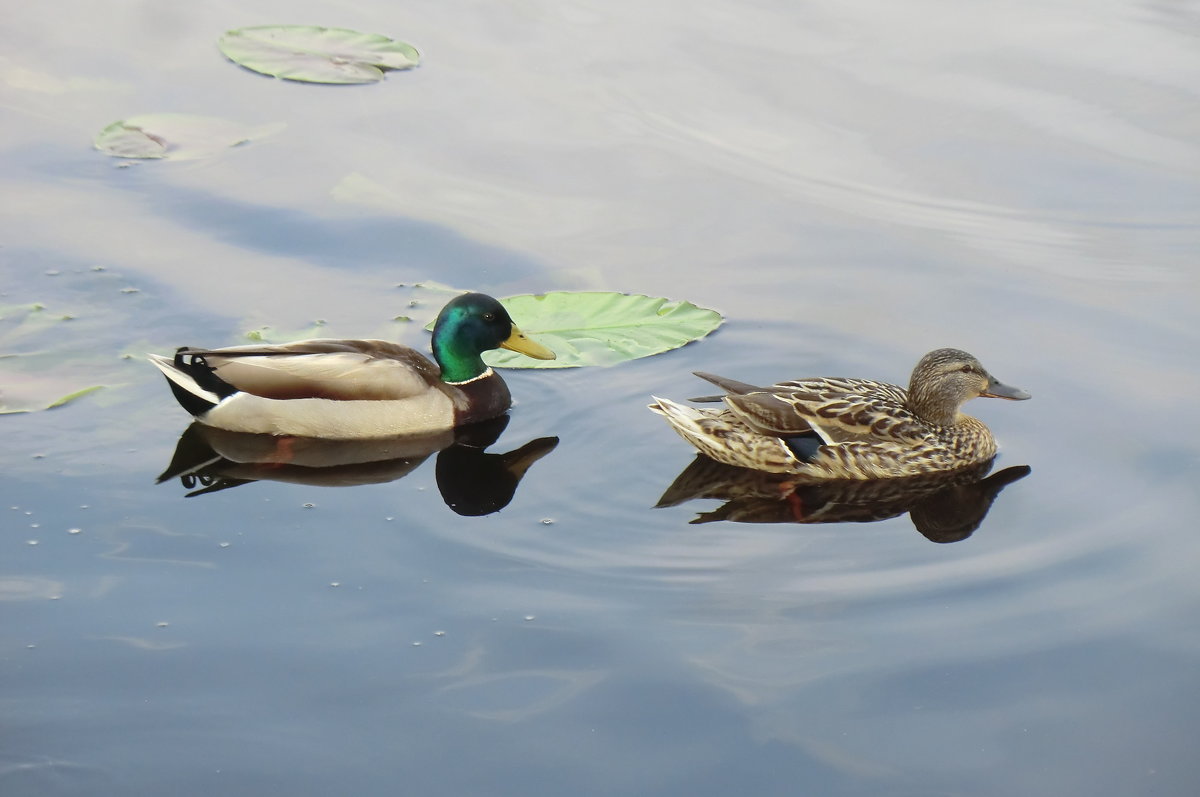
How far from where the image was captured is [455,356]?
8.08 m

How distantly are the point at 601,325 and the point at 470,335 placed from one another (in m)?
0.80

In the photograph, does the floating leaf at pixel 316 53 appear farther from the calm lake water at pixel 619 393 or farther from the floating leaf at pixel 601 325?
the floating leaf at pixel 601 325

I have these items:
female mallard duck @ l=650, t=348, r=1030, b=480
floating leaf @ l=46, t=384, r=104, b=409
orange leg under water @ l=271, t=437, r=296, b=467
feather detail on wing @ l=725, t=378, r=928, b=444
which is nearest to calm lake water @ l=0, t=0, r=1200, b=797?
floating leaf @ l=46, t=384, r=104, b=409

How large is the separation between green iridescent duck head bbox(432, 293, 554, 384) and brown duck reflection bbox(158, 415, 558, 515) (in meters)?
0.38

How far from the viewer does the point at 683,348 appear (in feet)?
27.2

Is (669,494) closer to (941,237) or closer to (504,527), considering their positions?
(504,527)

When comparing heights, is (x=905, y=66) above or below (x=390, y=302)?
above

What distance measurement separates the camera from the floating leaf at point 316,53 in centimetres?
1150

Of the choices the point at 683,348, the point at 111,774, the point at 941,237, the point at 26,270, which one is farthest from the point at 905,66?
the point at 111,774

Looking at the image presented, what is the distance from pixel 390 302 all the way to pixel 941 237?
365 cm

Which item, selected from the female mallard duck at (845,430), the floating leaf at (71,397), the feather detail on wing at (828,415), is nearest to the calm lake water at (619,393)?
the floating leaf at (71,397)

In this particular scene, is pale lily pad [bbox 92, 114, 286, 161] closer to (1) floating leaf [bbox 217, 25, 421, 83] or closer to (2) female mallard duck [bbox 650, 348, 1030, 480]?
(1) floating leaf [bbox 217, 25, 421, 83]

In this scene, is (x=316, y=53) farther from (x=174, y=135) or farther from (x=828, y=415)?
(x=828, y=415)

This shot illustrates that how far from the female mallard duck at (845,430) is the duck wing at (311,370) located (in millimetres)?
1501
